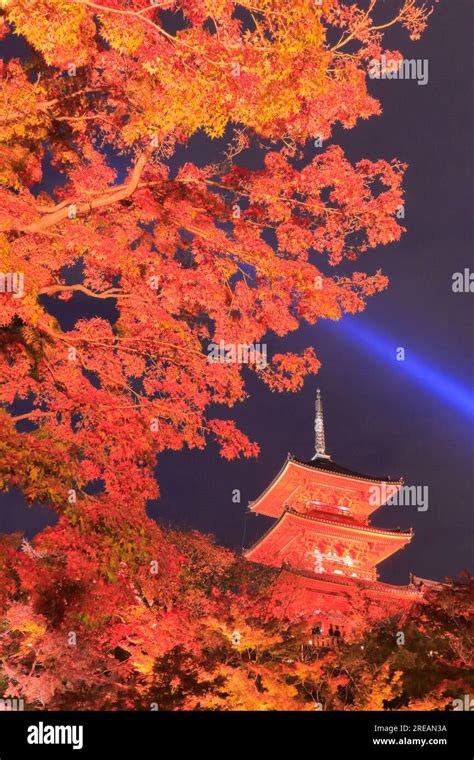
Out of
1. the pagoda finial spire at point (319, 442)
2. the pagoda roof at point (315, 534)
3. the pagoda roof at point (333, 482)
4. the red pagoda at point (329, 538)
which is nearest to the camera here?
the red pagoda at point (329, 538)

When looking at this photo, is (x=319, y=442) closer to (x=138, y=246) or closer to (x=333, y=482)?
(x=333, y=482)

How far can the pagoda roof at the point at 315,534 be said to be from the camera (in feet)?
88.1

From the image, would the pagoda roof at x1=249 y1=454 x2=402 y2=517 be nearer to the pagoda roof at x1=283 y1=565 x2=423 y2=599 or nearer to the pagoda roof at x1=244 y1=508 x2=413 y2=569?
the pagoda roof at x1=244 y1=508 x2=413 y2=569

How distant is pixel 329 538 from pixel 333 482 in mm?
2444

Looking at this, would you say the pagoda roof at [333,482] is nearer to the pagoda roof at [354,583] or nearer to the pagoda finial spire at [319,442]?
the pagoda finial spire at [319,442]

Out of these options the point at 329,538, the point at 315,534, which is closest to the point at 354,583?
the point at 315,534

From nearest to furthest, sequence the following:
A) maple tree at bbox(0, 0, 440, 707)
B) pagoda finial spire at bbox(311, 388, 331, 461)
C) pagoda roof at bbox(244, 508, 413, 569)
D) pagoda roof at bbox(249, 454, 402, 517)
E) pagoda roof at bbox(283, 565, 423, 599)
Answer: maple tree at bbox(0, 0, 440, 707) → pagoda roof at bbox(283, 565, 423, 599) → pagoda roof at bbox(244, 508, 413, 569) → pagoda roof at bbox(249, 454, 402, 517) → pagoda finial spire at bbox(311, 388, 331, 461)

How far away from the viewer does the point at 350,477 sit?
28.9m

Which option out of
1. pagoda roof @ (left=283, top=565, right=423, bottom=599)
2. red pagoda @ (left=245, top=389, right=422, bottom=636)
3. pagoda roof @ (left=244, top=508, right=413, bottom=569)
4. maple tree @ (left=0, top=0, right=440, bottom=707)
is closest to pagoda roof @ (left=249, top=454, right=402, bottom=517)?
red pagoda @ (left=245, top=389, right=422, bottom=636)

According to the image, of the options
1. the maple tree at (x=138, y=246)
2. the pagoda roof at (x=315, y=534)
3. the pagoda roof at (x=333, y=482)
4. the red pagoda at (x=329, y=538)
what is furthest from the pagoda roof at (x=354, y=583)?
the maple tree at (x=138, y=246)

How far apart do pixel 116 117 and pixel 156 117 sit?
5.81 feet

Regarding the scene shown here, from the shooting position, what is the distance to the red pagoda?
80.5 feet

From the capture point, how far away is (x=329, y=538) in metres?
27.9
